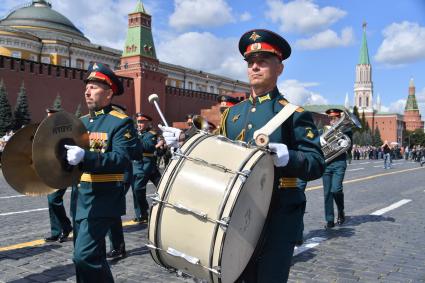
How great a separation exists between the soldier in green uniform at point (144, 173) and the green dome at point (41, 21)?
55830mm

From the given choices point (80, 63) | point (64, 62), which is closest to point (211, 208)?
point (64, 62)

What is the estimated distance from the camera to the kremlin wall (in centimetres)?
4153

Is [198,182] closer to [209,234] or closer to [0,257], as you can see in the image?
[209,234]

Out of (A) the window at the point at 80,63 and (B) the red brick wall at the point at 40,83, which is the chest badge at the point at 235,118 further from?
(A) the window at the point at 80,63

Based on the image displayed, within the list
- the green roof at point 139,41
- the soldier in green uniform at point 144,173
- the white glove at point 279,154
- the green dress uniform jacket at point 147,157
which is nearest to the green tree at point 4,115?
the green roof at point 139,41

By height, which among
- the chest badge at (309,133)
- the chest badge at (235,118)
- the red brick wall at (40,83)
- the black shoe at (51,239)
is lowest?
the black shoe at (51,239)

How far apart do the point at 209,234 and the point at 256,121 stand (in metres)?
0.92

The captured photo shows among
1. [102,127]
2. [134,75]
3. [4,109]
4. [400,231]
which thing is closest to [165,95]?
[134,75]

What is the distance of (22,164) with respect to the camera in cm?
354

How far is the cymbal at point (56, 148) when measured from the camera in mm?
3109

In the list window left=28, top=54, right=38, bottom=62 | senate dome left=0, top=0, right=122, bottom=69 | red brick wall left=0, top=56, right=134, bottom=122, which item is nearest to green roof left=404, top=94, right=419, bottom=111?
senate dome left=0, top=0, right=122, bottom=69

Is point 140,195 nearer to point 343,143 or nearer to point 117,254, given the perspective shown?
point 117,254

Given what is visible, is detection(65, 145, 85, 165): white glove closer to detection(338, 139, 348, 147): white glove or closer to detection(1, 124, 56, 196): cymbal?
detection(1, 124, 56, 196): cymbal

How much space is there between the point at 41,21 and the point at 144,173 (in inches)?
2443
